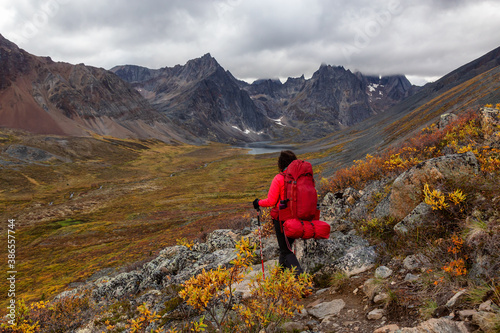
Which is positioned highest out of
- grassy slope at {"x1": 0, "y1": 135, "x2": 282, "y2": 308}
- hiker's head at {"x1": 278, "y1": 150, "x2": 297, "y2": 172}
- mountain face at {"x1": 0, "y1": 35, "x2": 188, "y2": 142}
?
mountain face at {"x1": 0, "y1": 35, "x2": 188, "y2": 142}

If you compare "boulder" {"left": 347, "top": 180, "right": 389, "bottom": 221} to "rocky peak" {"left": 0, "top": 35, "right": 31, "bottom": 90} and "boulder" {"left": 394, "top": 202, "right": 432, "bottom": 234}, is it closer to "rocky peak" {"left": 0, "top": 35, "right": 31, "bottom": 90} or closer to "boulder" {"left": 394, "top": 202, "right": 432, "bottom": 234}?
"boulder" {"left": 394, "top": 202, "right": 432, "bottom": 234}

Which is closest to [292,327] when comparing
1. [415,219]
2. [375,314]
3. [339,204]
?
[375,314]

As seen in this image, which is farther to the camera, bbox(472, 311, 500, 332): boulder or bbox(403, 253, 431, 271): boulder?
bbox(403, 253, 431, 271): boulder

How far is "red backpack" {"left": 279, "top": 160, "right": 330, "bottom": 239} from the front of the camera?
5691 mm

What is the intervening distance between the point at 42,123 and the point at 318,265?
182555 millimetres

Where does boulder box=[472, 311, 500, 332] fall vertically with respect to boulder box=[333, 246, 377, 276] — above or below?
above

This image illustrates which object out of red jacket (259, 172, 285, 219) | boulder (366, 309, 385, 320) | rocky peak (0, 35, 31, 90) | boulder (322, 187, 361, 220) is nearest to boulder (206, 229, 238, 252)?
boulder (322, 187, 361, 220)

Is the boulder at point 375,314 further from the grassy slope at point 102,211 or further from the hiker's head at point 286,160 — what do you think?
the grassy slope at point 102,211

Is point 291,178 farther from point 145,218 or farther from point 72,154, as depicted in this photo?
point 72,154

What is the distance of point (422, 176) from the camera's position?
696 centimetres

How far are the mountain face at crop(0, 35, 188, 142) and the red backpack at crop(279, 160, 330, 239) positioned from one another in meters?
172

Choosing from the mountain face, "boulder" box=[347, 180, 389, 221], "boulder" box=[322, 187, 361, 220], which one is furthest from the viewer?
the mountain face

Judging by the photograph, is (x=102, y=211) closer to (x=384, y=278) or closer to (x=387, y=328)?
(x=384, y=278)

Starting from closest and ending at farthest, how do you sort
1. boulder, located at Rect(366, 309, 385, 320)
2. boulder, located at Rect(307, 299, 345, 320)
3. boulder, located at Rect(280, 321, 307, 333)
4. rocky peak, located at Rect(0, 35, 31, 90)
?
boulder, located at Rect(366, 309, 385, 320) < boulder, located at Rect(280, 321, 307, 333) < boulder, located at Rect(307, 299, 345, 320) < rocky peak, located at Rect(0, 35, 31, 90)
